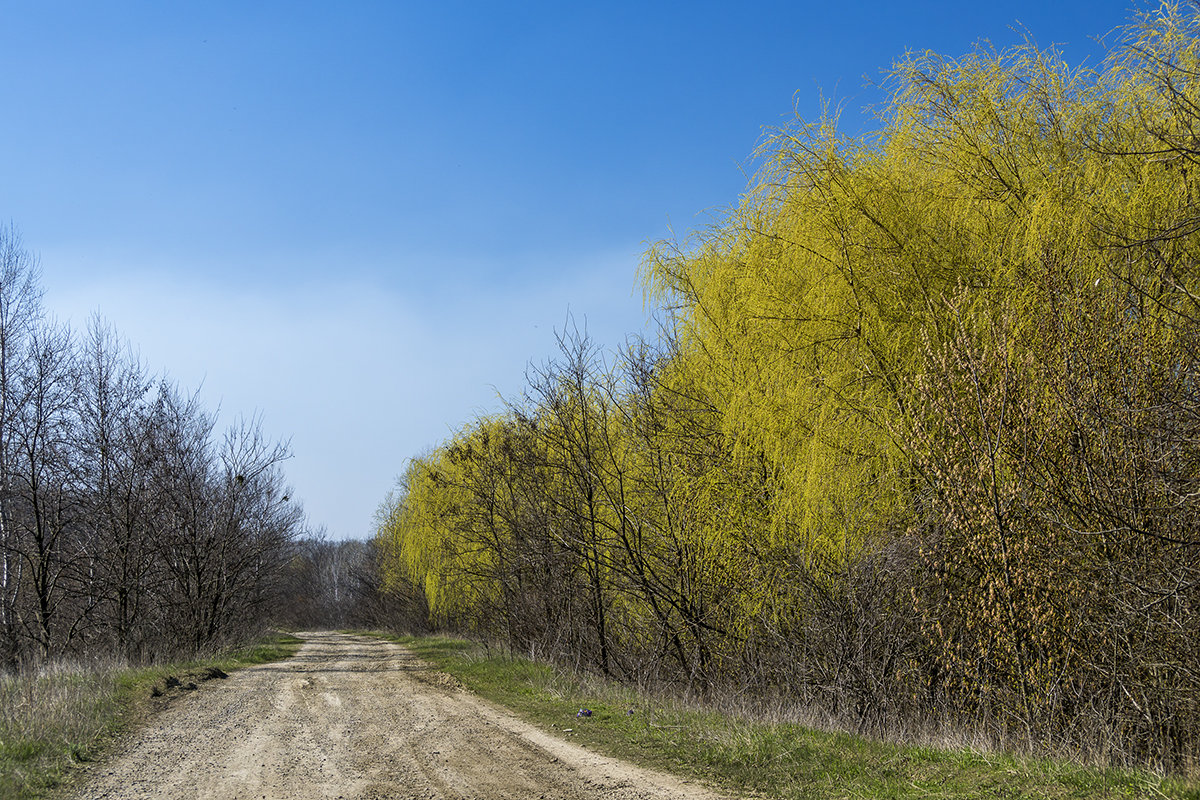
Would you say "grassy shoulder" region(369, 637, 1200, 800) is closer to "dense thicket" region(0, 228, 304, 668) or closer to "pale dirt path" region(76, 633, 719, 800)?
"pale dirt path" region(76, 633, 719, 800)

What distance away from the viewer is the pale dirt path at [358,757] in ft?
18.7

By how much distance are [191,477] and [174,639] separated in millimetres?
3945

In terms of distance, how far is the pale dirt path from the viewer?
5.70 meters

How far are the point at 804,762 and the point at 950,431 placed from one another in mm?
3353

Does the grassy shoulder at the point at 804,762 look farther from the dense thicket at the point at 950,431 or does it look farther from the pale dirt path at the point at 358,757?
the dense thicket at the point at 950,431

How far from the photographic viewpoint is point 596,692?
10.7 meters

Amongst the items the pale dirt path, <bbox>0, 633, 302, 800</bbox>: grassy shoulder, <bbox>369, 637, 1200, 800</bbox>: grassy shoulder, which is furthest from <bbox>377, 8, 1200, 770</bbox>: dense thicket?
<bbox>0, 633, 302, 800</bbox>: grassy shoulder

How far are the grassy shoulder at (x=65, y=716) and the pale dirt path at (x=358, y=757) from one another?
30 cm

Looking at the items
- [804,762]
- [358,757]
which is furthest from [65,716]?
[804,762]

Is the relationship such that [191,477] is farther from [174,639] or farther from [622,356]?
[622,356]

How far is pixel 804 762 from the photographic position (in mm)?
5945

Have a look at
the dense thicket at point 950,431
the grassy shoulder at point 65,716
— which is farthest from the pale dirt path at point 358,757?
the dense thicket at point 950,431

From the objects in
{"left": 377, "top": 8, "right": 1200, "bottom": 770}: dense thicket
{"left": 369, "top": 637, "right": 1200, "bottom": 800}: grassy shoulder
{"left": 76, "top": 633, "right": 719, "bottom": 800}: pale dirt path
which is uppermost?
{"left": 377, "top": 8, "right": 1200, "bottom": 770}: dense thicket

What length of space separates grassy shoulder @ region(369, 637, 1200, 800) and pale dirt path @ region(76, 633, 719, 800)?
43 cm
